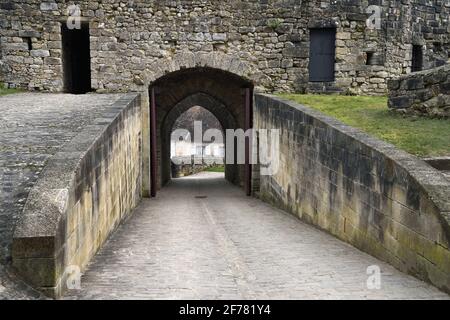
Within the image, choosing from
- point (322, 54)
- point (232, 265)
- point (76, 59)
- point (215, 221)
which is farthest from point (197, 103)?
point (232, 265)

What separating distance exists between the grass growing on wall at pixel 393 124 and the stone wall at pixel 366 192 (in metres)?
0.68

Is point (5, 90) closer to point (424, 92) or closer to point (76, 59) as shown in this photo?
point (76, 59)

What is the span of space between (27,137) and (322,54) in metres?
8.45

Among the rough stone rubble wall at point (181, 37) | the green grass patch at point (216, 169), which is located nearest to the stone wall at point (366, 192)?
the rough stone rubble wall at point (181, 37)

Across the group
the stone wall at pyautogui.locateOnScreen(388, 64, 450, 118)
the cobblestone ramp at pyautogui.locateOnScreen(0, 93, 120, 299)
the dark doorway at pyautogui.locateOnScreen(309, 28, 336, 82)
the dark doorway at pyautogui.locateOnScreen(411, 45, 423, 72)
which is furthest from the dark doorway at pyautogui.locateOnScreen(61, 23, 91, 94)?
the dark doorway at pyautogui.locateOnScreen(411, 45, 423, 72)

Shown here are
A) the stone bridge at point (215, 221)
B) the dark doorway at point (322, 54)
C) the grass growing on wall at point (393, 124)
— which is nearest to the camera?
the stone bridge at point (215, 221)

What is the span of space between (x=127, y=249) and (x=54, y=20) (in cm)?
841

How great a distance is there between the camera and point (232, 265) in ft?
18.6

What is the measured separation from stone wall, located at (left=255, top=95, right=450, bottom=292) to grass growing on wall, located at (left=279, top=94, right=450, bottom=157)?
0.68 m

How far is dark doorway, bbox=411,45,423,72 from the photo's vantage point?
1437 centimetres

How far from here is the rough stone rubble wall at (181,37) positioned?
12.4 meters

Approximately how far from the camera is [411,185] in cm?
499

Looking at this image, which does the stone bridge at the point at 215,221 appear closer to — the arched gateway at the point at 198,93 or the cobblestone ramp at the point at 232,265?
the cobblestone ramp at the point at 232,265

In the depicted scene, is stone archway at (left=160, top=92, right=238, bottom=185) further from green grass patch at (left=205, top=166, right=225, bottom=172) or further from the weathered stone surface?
green grass patch at (left=205, top=166, right=225, bottom=172)
